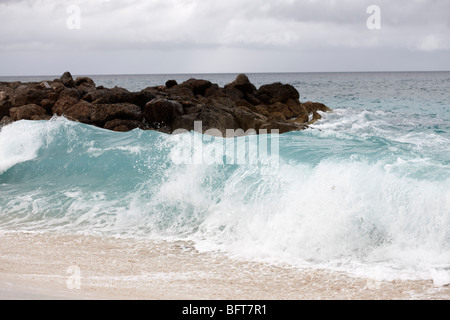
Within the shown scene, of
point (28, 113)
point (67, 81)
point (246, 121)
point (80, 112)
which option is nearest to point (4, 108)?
point (28, 113)

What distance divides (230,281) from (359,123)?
1611 centimetres

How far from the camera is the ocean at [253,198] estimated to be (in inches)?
221

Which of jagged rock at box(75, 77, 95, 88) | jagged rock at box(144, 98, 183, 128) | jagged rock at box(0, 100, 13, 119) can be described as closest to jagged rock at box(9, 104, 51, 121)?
jagged rock at box(0, 100, 13, 119)

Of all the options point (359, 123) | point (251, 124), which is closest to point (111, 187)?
point (251, 124)

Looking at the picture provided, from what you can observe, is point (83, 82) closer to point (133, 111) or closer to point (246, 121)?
point (133, 111)

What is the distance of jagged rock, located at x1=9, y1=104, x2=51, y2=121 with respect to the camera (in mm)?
14906

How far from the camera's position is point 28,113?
49.2 feet

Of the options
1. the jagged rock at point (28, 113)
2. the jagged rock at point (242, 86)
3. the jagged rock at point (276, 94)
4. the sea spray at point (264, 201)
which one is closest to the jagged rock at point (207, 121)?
the sea spray at point (264, 201)

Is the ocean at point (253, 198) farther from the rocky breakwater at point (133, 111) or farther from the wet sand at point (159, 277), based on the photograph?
the rocky breakwater at point (133, 111)

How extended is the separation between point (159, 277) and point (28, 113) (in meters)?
11.8

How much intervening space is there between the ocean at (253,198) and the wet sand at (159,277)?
0.28 metres

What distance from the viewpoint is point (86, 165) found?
31.2 feet

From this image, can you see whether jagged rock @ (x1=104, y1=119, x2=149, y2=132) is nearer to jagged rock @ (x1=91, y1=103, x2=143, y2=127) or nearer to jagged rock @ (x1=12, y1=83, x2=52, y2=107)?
jagged rock @ (x1=91, y1=103, x2=143, y2=127)
